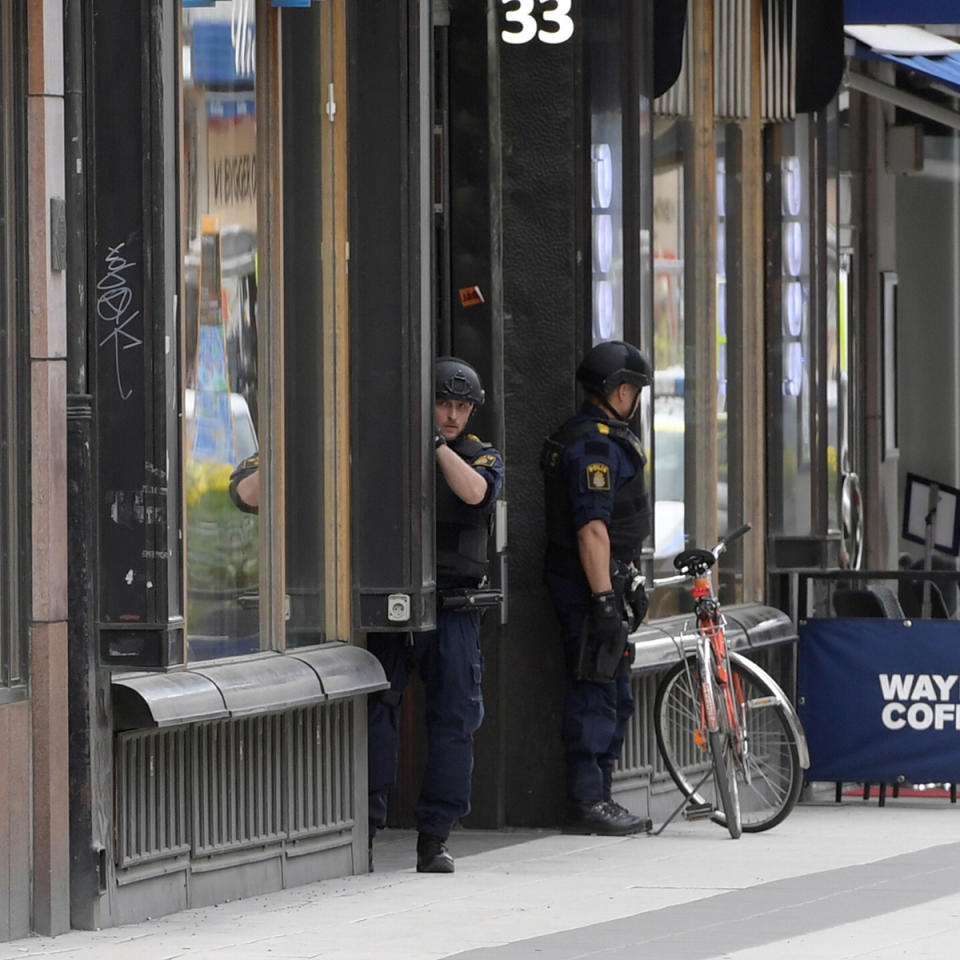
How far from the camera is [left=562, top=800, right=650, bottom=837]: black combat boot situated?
35.4ft

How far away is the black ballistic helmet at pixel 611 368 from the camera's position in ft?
35.1

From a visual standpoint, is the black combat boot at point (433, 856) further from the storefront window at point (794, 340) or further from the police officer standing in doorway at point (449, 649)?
the storefront window at point (794, 340)

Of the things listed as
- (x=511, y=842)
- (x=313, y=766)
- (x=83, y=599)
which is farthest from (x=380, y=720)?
(x=83, y=599)

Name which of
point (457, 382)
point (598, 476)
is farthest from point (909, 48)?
point (457, 382)

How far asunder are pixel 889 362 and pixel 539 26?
7.04 meters

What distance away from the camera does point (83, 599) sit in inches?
319

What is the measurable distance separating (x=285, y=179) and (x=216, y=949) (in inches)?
118

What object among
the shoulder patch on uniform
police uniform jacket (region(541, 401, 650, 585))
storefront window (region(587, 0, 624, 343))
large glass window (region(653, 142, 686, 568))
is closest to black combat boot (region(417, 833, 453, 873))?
police uniform jacket (region(541, 401, 650, 585))

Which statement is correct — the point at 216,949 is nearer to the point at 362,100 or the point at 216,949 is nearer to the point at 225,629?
the point at 225,629

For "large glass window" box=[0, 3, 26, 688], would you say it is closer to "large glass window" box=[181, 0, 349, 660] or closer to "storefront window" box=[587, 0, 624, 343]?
"large glass window" box=[181, 0, 349, 660]

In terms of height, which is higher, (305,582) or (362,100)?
(362,100)

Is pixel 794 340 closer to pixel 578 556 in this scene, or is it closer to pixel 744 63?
pixel 744 63

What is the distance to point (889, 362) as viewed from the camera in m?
17.4

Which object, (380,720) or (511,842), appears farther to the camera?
(511,842)
